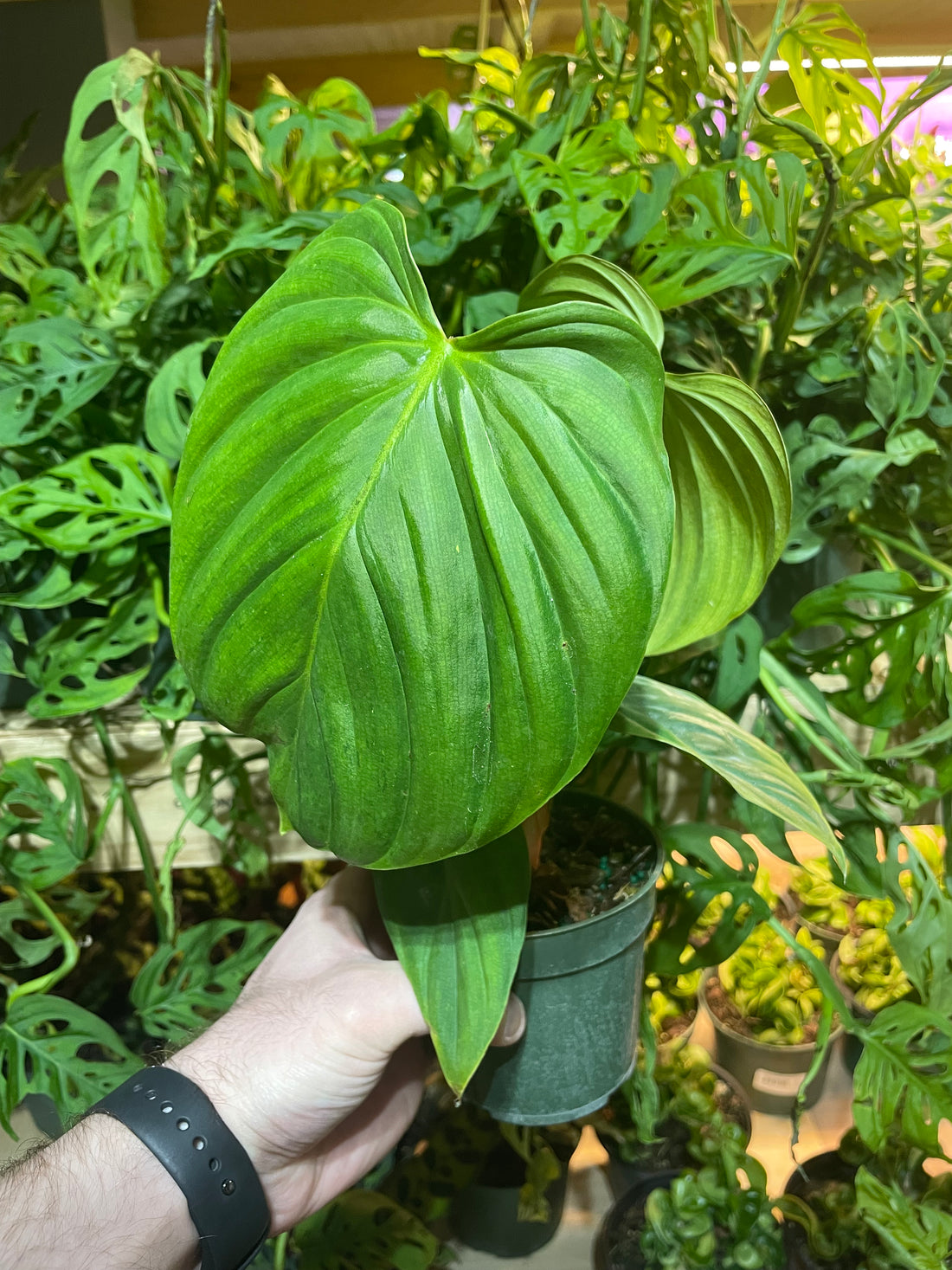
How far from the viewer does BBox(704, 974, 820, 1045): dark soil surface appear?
107 centimetres

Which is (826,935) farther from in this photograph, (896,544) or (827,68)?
(827,68)

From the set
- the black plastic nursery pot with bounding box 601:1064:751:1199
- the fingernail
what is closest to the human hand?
the fingernail

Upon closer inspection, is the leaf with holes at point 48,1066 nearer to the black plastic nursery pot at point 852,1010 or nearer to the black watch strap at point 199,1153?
the black watch strap at point 199,1153

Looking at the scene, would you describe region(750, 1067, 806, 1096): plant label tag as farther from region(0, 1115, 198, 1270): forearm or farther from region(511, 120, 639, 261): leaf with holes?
region(511, 120, 639, 261): leaf with holes

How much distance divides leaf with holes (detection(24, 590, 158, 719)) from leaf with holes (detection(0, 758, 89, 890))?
0.23 feet

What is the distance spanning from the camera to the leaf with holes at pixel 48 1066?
70cm

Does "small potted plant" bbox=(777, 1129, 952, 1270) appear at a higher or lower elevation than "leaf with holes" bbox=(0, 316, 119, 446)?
lower

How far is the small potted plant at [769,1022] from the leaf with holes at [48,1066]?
761 millimetres

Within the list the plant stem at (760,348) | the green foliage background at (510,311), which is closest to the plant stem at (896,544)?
the green foliage background at (510,311)

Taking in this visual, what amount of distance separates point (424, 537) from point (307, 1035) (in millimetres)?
401

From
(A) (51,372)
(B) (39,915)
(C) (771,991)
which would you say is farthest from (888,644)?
(B) (39,915)

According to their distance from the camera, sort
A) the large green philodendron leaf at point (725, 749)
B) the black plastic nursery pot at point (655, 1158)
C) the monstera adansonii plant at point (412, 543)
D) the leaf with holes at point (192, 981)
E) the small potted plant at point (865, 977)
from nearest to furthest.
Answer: the monstera adansonii plant at point (412, 543) < the large green philodendron leaf at point (725, 749) < the leaf with holes at point (192, 981) < the black plastic nursery pot at point (655, 1158) < the small potted plant at point (865, 977)

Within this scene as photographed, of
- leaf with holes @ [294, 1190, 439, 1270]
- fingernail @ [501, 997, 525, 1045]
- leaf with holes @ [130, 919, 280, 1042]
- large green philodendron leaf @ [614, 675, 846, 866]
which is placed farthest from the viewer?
leaf with holes @ [294, 1190, 439, 1270]

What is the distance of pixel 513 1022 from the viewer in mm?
539
